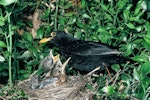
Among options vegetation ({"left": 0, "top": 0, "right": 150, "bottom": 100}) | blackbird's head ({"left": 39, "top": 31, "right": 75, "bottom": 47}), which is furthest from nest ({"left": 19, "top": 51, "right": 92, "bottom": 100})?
blackbird's head ({"left": 39, "top": 31, "right": 75, "bottom": 47})

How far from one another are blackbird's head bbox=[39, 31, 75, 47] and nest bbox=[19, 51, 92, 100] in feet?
2.18

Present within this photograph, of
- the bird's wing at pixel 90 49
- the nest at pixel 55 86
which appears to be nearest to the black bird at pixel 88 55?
the bird's wing at pixel 90 49

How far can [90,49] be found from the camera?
4375 millimetres

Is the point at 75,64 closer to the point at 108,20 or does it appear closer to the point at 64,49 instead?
the point at 64,49

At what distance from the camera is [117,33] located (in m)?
4.93

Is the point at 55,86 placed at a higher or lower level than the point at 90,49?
lower

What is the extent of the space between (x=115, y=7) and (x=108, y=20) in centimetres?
19

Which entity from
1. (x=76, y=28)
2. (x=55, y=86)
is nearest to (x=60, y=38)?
(x=76, y=28)

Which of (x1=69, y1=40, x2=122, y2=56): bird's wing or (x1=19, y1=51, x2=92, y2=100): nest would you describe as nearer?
(x1=19, y1=51, x2=92, y2=100): nest

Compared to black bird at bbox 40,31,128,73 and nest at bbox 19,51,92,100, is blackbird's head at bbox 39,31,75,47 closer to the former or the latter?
black bird at bbox 40,31,128,73

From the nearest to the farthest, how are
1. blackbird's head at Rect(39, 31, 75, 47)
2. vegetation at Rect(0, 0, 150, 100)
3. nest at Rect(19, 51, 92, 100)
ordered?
nest at Rect(19, 51, 92, 100), vegetation at Rect(0, 0, 150, 100), blackbird's head at Rect(39, 31, 75, 47)

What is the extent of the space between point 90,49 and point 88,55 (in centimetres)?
8

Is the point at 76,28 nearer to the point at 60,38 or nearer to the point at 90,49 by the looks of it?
the point at 60,38

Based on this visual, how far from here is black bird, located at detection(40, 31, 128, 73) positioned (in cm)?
435
